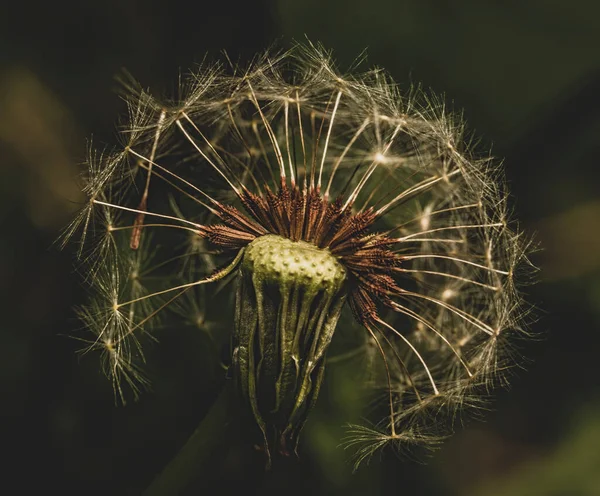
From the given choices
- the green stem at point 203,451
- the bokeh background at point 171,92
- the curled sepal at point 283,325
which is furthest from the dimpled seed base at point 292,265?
the bokeh background at point 171,92

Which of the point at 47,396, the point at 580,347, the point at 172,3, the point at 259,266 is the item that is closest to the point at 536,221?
the point at 580,347

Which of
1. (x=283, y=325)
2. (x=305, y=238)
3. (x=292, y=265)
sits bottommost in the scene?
(x=283, y=325)

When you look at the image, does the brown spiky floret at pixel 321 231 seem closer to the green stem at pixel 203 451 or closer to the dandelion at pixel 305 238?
the dandelion at pixel 305 238

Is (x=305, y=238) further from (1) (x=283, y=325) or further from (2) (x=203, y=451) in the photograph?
(2) (x=203, y=451)

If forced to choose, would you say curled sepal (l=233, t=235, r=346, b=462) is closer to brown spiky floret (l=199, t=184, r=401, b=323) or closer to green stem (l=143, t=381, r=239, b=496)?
brown spiky floret (l=199, t=184, r=401, b=323)

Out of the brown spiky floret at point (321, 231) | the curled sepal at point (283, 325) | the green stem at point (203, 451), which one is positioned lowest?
the green stem at point (203, 451)

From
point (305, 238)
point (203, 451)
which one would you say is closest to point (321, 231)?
point (305, 238)

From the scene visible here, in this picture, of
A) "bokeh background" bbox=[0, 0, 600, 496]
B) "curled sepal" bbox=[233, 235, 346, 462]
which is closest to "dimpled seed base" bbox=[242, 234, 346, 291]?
"curled sepal" bbox=[233, 235, 346, 462]

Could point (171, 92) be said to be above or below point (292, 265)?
above
